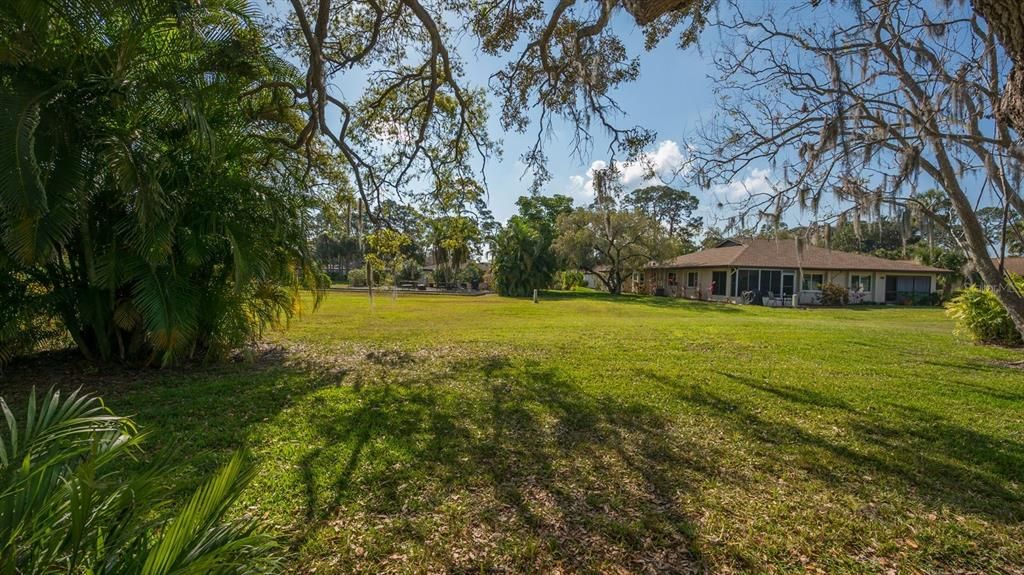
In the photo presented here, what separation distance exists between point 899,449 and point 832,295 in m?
26.7

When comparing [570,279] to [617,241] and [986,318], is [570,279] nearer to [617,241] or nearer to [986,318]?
[617,241]

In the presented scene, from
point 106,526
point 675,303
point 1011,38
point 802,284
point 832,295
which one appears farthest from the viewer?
point 832,295

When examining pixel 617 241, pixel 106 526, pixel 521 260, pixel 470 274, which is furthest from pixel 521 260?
pixel 106 526

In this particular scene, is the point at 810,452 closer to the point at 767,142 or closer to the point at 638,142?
the point at 767,142

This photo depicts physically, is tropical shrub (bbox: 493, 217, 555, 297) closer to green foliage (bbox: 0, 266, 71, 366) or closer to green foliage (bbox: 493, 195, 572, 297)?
green foliage (bbox: 493, 195, 572, 297)

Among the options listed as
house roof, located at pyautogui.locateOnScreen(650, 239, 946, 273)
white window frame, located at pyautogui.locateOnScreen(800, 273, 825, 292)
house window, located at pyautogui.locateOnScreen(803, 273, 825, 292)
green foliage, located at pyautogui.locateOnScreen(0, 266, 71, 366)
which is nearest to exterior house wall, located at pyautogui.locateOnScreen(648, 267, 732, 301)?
house roof, located at pyautogui.locateOnScreen(650, 239, 946, 273)

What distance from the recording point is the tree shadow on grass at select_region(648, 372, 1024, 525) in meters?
3.40

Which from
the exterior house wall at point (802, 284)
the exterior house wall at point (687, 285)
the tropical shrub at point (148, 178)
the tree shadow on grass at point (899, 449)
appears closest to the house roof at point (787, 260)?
the exterior house wall at point (802, 284)

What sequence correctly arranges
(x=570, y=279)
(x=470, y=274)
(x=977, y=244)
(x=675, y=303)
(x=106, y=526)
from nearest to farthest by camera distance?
1. (x=106, y=526)
2. (x=977, y=244)
3. (x=675, y=303)
4. (x=570, y=279)
5. (x=470, y=274)

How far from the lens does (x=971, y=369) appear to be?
782 cm

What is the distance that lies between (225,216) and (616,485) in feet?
20.2

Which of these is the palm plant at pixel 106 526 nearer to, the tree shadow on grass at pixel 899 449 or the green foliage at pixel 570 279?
the tree shadow on grass at pixel 899 449

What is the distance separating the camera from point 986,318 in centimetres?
1027

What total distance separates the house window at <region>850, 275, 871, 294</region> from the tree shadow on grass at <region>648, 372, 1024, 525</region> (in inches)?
1145
